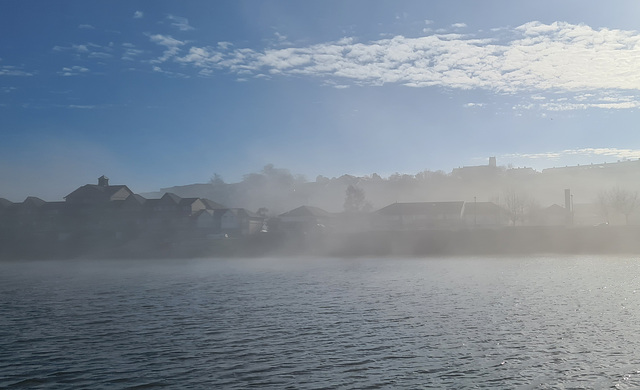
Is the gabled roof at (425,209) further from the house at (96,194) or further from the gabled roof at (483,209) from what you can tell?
the house at (96,194)

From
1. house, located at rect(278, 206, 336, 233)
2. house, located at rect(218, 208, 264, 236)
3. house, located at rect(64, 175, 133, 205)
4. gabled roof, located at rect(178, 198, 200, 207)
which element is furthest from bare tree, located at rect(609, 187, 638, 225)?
house, located at rect(64, 175, 133, 205)

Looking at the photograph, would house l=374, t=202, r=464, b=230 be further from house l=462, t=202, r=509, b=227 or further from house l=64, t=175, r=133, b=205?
house l=64, t=175, r=133, b=205

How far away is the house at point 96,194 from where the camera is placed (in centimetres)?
9831

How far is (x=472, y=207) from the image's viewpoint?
9969 centimetres

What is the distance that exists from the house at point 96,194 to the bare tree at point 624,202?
8546 centimetres

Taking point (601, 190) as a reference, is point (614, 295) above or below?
below

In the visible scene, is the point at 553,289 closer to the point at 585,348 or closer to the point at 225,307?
the point at 585,348

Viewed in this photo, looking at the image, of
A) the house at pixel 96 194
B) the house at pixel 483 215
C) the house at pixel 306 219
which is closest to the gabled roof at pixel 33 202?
the house at pixel 96 194

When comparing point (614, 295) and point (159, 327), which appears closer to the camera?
point (159, 327)

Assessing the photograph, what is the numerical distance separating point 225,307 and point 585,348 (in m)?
16.2

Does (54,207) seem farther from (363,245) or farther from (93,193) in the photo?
(363,245)

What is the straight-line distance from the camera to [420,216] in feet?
321

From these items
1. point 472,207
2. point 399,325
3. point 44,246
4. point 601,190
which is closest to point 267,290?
point 399,325

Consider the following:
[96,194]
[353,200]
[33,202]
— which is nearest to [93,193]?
[96,194]
